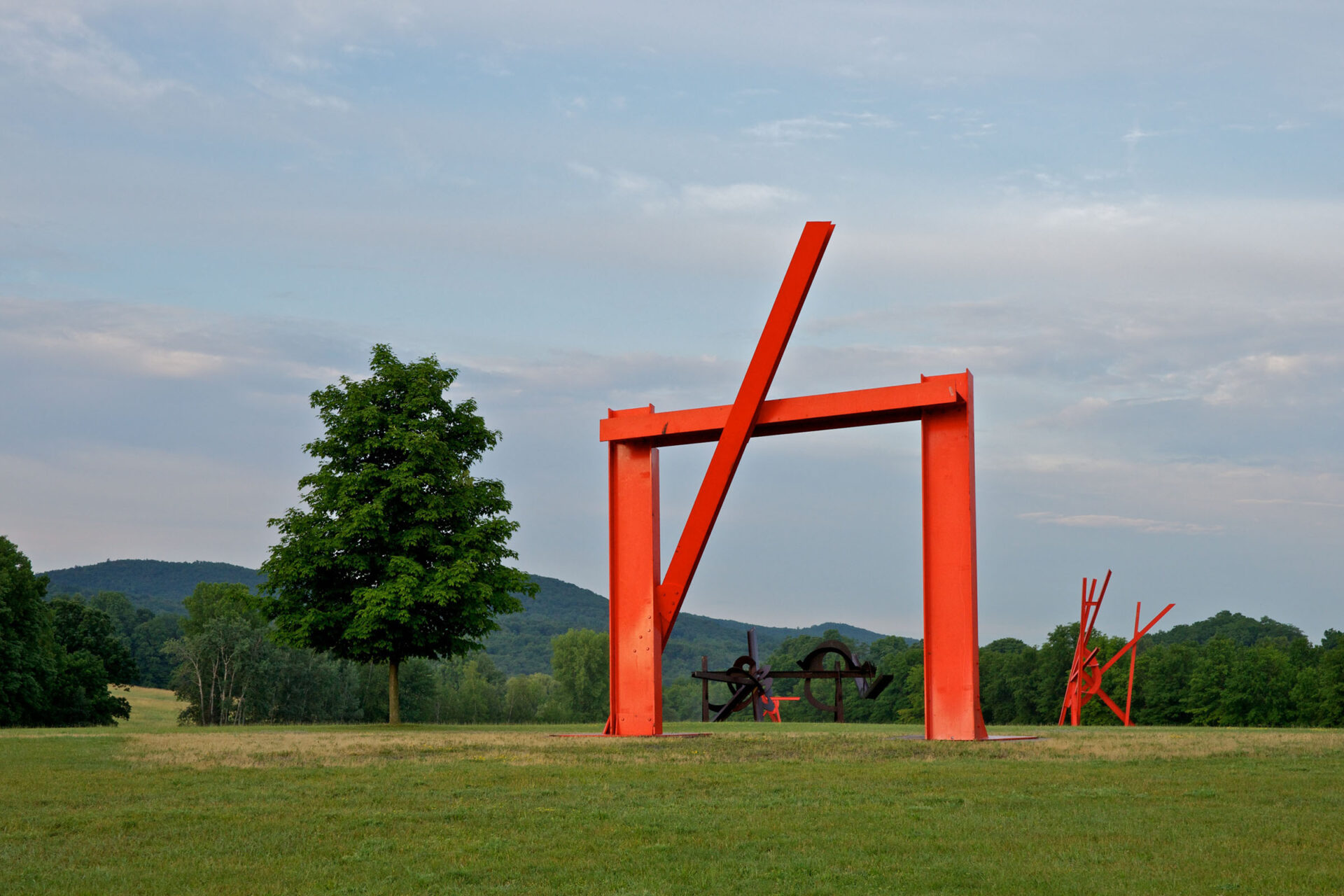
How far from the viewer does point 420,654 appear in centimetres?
2802

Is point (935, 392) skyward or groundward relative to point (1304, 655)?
skyward

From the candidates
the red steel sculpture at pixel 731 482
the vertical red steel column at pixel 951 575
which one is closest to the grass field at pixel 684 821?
the vertical red steel column at pixel 951 575

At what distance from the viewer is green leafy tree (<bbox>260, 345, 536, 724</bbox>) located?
87.8 ft

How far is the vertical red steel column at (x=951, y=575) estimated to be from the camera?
646 inches

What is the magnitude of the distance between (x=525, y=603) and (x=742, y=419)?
108 m

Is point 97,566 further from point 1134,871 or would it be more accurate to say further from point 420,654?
point 1134,871

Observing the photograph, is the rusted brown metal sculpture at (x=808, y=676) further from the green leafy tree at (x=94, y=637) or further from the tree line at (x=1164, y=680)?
the green leafy tree at (x=94, y=637)

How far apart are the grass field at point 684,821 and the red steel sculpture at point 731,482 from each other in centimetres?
235

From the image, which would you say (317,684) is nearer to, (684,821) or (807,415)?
(807,415)

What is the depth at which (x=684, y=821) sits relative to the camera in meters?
8.22

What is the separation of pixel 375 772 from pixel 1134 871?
7.85m

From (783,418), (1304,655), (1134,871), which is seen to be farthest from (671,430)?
(1304,655)

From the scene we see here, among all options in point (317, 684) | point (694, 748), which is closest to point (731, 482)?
point (694, 748)

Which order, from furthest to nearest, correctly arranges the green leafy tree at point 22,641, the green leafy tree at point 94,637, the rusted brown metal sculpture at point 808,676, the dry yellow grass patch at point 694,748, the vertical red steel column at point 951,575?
1. the green leafy tree at point 94,637
2. the green leafy tree at point 22,641
3. the rusted brown metal sculpture at point 808,676
4. the vertical red steel column at point 951,575
5. the dry yellow grass patch at point 694,748
